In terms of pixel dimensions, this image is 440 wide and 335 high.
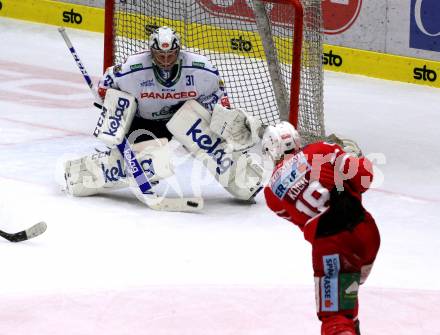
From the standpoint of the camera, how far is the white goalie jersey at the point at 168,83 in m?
6.89

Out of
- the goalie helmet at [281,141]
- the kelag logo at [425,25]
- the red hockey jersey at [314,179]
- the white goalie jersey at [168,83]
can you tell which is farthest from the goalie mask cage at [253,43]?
the red hockey jersey at [314,179]

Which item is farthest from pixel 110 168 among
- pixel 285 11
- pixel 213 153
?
pixel 285 11

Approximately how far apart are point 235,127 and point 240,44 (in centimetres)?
196

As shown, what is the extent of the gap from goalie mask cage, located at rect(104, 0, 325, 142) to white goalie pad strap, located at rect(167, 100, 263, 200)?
65 centimetres

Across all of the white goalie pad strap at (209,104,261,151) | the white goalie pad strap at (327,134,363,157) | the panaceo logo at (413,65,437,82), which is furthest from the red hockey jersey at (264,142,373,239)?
the panaceo logo at (413,65,437,82)

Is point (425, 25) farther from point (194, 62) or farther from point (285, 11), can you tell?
point (194, 62)

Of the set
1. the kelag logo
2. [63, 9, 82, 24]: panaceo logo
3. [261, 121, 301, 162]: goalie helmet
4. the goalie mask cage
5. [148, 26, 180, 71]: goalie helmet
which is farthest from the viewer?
[63, 9, 82, 24]: panaceo logo

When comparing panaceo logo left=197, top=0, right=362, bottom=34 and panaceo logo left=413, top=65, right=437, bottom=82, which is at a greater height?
panaceo logo left=197, top=0, right=362, bottom=34

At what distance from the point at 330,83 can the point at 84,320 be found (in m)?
5.37

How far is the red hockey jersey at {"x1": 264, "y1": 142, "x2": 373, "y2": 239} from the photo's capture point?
14.3 feet

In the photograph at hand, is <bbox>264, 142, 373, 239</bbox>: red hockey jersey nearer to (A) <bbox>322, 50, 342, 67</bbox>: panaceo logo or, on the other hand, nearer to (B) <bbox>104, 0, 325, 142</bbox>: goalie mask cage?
(B) <bbox>104, 0, 325, 142</bbox>: goalie mask cage

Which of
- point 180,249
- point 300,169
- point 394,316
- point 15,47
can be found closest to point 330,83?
point 15,47

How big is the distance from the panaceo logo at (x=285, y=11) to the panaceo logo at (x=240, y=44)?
0.99 ft

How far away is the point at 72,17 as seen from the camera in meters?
11.9
